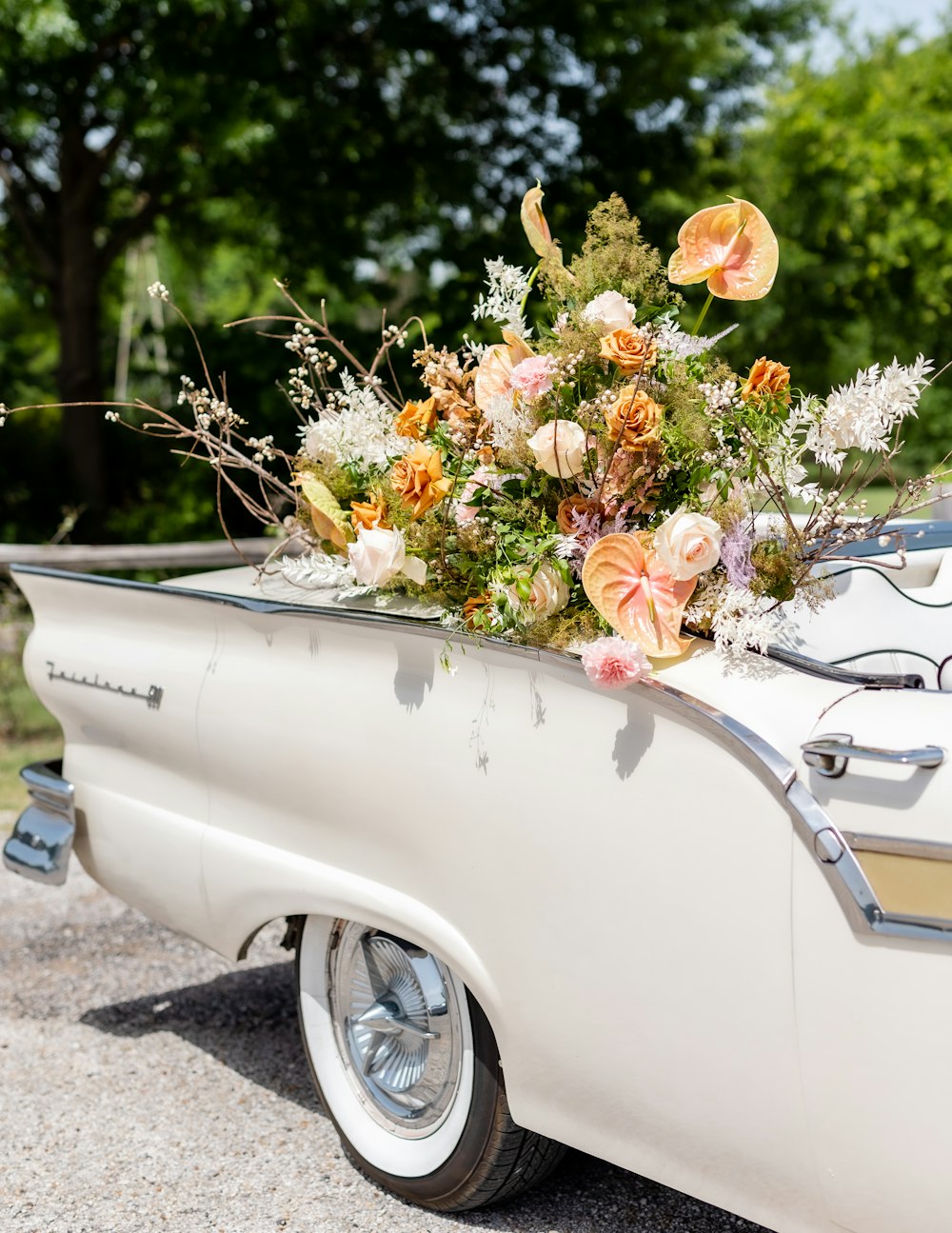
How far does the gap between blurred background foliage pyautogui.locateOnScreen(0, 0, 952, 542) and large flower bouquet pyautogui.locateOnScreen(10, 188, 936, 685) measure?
685 centimetres

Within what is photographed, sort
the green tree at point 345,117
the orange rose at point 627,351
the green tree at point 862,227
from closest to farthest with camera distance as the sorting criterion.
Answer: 1. the orange rose at point 627,351
2. the green tree at point 345,117
3. the green tree at point 862,227

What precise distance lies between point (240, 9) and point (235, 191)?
329 cm

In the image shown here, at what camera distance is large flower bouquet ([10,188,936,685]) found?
2277 millimetres

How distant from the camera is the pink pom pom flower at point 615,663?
214cm

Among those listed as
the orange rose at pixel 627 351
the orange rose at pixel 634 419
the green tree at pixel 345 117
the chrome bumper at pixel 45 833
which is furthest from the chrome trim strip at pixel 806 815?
the green tree at pixel 345 117

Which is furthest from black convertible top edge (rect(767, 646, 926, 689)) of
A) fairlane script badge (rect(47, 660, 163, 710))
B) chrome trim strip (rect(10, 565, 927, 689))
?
fairlane script badge (rect(47, 660, 163, 710))

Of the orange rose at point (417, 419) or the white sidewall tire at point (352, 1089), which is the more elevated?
the orange rose at point (417, 419)

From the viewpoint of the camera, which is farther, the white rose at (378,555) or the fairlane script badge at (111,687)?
the fairlane script badge at (111,687)

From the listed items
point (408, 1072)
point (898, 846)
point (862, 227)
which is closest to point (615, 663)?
point (898, 846)

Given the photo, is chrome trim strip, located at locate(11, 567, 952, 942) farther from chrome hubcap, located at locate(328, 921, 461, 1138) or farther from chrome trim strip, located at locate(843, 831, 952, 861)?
chrome hubcap, located at locate(328, 921, 461, 1138)

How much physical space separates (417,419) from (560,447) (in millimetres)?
503

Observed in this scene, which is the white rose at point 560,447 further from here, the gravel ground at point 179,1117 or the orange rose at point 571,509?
the gravel ground at point 179,1117

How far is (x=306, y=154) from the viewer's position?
11.8 m

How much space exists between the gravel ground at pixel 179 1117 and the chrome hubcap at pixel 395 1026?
8.3 inches
